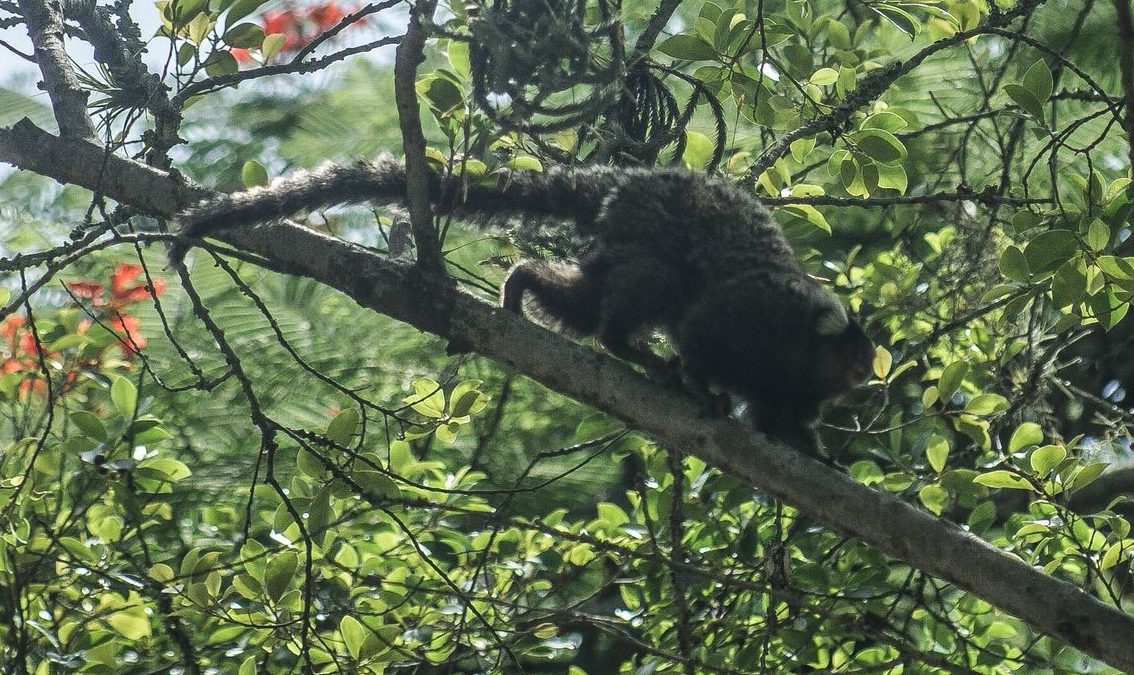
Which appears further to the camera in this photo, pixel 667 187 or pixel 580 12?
pixel 667 187

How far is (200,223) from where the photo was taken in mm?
3582

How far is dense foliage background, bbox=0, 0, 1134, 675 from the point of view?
3.27 metres

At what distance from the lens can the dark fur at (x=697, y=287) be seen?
4.25 metres

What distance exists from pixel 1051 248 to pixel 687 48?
50.4 inches

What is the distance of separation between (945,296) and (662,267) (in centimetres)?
115

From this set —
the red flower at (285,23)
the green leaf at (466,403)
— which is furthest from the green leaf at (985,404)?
the red flower at (285,23)

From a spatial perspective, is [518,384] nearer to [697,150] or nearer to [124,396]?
[697,150]

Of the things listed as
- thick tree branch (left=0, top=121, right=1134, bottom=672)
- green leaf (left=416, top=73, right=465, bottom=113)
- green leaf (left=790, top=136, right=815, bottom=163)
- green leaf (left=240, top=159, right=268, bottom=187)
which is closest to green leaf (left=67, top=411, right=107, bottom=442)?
thick tree branch (left=0, top=121, right=1134, bottom=672)

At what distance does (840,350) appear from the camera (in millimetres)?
4324

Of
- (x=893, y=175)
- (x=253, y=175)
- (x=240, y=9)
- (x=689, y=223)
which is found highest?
(x=240, y=9)

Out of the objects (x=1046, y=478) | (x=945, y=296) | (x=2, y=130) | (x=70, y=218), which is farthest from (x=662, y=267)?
(x=70, y=218)

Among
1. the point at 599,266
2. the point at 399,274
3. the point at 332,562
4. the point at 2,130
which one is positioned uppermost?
the point at 2,130

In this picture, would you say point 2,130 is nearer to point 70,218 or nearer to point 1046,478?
point 70,218

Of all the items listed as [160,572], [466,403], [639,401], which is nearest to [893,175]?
[639,401]
